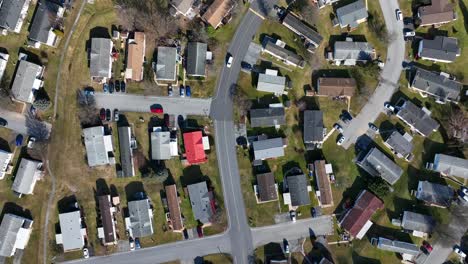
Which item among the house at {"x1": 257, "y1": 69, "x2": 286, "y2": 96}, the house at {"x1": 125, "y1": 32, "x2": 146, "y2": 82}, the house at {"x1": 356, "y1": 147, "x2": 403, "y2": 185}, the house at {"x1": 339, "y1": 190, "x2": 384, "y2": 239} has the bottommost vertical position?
the house at {"x1": 339, "y1": 190, "x2": 384, "y2": 239}

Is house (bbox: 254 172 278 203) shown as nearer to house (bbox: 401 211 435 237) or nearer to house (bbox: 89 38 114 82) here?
house (bbox: 401 211 435 237)

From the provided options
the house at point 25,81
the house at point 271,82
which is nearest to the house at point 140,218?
the house at point 25,81

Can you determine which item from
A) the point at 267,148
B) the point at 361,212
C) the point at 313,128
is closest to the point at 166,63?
the point at 267,148

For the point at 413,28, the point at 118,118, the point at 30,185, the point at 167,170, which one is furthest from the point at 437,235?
the point at 30,185

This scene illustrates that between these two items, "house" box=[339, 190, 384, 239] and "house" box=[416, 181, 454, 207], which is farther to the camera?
"house" box=[416, 181, 454, 207]

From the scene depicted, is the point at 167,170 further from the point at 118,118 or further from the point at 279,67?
the point at 279,67

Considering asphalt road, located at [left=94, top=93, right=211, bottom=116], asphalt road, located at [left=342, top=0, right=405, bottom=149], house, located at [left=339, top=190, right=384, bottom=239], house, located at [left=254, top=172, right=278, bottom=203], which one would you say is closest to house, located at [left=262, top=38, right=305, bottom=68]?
asphalt road, located at [left=94, top=93, right=211, bottom=116]
